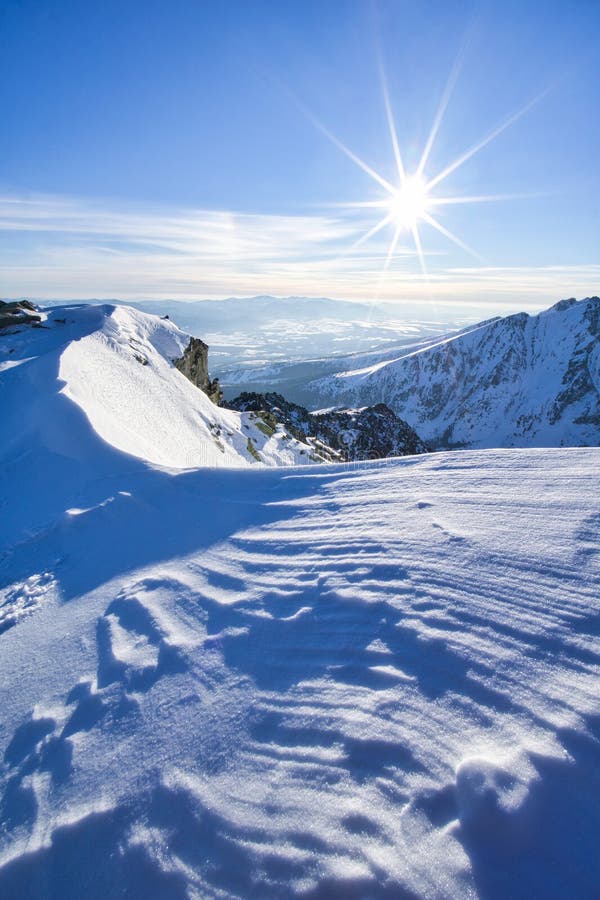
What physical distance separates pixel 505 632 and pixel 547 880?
1392mm

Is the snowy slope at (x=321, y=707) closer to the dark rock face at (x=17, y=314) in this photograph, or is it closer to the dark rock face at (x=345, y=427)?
the dark rock face at (x=17, y=314)

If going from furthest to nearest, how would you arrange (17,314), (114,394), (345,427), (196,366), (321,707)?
1. (345,427)
2. (196,366)
3. (17,314)
4. (114,394)
5. (321,707)

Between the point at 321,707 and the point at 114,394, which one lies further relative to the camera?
the point at 114,394

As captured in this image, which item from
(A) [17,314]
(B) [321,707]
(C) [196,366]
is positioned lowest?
(C) [196,366]

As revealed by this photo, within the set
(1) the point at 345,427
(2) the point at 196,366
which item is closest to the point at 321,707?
(2) the point at 196,366

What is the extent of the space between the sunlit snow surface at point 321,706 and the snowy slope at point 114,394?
5.07 meters

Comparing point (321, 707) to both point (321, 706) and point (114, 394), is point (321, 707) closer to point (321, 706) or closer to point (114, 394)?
point (321, 706)

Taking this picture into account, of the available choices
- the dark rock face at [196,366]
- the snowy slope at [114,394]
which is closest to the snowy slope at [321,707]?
the snowy slope at [114,394]

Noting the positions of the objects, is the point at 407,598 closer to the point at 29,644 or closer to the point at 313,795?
the point at 313,795

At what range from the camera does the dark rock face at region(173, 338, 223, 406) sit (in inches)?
1300

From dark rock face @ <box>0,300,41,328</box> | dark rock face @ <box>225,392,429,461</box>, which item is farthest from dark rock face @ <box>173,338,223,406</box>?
dark rock face @ <box>0,300,41,328</box>

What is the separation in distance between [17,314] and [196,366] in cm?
1434

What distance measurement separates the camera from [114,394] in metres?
16.5

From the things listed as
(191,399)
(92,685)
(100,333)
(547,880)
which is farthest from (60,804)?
(191,399)
